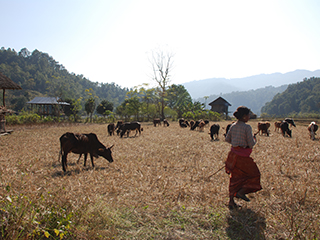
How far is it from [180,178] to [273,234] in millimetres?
2955

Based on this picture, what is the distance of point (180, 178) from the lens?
19.5 ft

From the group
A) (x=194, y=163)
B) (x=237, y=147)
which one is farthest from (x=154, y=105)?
(x=237, y=147)

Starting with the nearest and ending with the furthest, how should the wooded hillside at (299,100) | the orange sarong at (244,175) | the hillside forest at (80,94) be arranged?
the orange sarong at (244,175)
the hillside forest at (80,94)
the wooded hillside at (299,100)

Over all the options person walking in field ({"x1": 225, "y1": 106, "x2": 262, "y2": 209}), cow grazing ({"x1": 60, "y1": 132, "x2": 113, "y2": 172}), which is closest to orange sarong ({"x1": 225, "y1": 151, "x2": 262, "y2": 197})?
person walking in field ({"x1": 225, "y1": 106, "x2": 262, "y2": 209})

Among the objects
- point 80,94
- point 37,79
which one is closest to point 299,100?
point 80,94

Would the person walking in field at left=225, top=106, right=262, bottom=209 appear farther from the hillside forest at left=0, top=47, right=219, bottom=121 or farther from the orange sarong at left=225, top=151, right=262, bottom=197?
the hillside forest at left=0, top=47, right=219, bottom=121

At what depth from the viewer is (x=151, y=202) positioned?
14.3 feet

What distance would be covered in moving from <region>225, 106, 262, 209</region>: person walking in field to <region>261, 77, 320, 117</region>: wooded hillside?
3105 inches

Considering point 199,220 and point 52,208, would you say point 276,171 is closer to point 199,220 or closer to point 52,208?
point 199,220

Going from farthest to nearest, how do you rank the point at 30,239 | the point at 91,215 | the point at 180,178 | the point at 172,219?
1. the point at 180,178
2. the point at 172,219
3. the point at 91,215
4. the point at 30,239

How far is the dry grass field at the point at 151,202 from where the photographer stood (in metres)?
3.06

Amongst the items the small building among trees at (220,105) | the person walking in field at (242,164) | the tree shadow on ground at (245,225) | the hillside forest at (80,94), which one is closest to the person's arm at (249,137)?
the person walking in field at (242,164)

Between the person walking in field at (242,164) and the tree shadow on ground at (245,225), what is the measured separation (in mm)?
252

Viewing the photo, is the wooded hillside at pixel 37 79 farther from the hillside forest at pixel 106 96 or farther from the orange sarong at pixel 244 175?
the orange sarong at pixel 244 175
